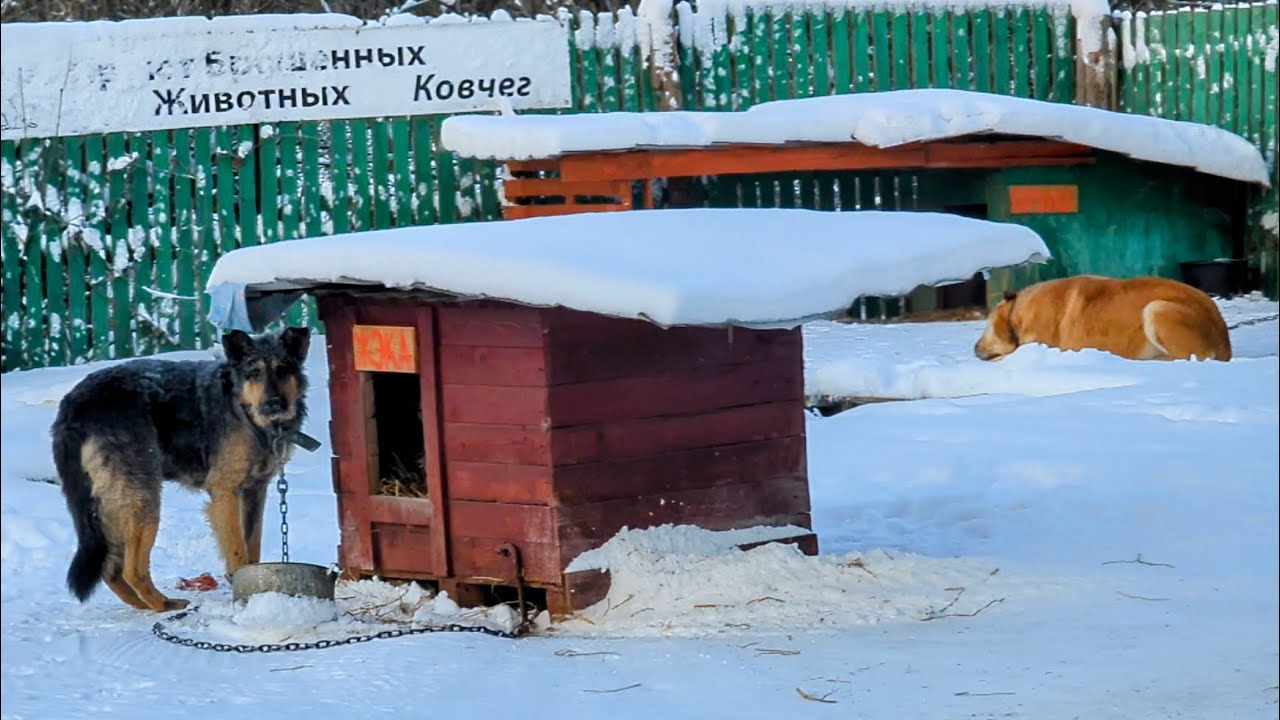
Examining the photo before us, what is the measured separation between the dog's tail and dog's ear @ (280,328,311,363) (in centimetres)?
81

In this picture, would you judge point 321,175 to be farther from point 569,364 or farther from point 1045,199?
point 569,364

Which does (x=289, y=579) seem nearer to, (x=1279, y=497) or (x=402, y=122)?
(x=1279, y=497)

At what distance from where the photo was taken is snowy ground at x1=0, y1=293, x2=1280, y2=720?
5.51 metres

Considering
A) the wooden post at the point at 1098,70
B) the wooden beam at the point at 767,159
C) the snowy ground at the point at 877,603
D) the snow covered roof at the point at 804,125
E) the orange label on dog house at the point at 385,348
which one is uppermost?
the wooden post at the point at 1098,70

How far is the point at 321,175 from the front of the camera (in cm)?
1312

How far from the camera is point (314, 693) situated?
5.61 meters

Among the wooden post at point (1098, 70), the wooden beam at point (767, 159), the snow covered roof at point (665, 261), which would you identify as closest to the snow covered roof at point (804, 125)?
the wooden beam at point (767, 159)

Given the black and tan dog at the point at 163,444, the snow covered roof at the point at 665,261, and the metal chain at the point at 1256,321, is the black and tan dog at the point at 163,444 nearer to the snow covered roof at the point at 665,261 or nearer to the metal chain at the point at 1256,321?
the snow covered roof at the point at 665,261

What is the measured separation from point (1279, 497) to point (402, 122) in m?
7.26

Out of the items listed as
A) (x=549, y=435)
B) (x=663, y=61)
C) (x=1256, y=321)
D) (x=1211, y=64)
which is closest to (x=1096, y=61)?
(x=1211, y=64)

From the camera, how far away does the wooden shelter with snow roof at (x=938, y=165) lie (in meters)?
12.4

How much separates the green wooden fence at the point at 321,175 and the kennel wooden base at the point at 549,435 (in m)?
5.76

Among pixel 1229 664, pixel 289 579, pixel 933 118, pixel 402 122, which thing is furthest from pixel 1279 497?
pixel 402 122

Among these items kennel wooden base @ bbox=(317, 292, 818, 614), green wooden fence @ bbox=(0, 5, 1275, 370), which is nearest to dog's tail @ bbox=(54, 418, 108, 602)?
kennel wooden base @ bbox=(317, 292, 818, 614)
